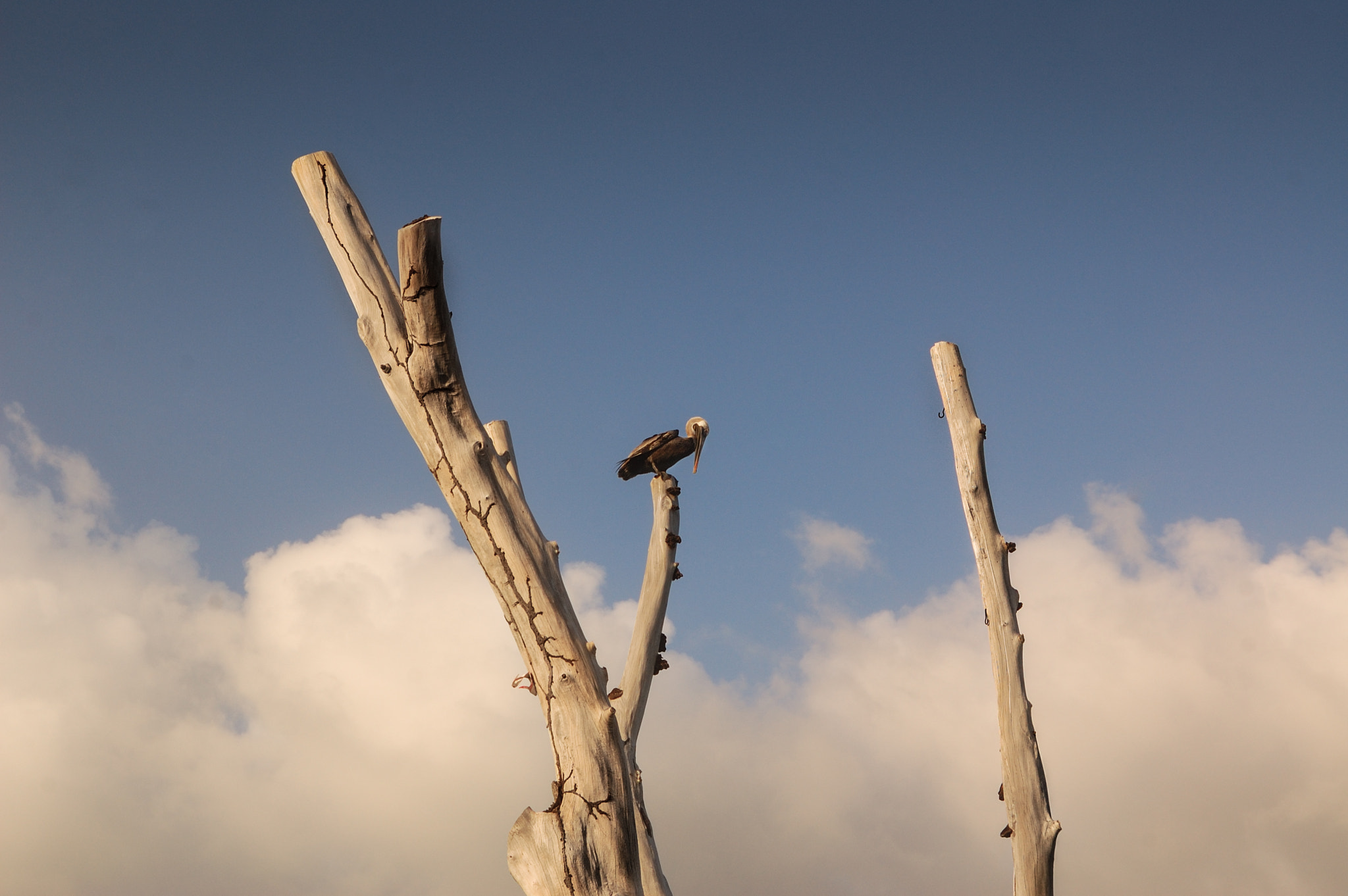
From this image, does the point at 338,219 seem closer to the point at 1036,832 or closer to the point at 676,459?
the point at 676,459

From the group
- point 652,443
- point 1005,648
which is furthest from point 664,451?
point 1005,648

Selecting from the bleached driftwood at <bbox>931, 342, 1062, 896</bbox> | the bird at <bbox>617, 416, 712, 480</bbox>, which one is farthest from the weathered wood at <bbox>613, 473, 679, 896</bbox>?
the bleached driftwood at <bbox>931, 342, 1062, 896</bbox>

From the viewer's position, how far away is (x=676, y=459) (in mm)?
5895

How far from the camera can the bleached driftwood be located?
5.34 meters

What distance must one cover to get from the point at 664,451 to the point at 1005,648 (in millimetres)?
2405

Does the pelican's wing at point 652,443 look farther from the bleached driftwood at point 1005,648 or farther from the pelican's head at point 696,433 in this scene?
the bleached driftwood at point 1005,648

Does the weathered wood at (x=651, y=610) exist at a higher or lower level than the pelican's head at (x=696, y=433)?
lower

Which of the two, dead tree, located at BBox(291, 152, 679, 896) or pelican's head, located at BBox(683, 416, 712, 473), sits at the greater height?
pelican's head, located at BBox(683, 416, 712, 473)

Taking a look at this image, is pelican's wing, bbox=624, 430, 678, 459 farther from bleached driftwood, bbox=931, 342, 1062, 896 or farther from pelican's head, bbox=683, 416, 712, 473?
bleached driftwood, bbox=931, 342, 1062, 896

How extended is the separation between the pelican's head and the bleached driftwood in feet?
5.45

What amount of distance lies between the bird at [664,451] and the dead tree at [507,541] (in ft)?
7.57

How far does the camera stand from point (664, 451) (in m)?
5.76

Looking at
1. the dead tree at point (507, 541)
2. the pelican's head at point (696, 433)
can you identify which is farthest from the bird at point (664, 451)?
the dead tree at point (507, 541)

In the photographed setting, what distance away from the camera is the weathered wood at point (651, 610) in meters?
5.59
